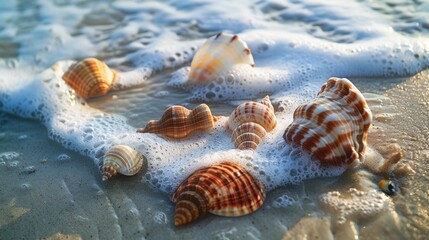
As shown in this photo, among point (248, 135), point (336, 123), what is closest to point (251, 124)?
point (248, 135)

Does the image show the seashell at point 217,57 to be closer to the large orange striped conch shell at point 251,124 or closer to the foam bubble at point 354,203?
the large orange striped conch shell at point 251,124

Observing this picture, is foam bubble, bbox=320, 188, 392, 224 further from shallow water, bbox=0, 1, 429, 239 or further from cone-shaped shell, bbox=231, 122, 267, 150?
cone-shaped shell, bbox=231, 122, 267, 150

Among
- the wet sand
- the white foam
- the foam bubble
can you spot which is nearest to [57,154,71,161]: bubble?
the wet sand

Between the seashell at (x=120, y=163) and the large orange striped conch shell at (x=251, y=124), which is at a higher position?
the large orange striped conch shell at (x=251, y=124)

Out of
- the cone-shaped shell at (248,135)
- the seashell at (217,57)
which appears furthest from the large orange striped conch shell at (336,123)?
the seashell at (217,57)

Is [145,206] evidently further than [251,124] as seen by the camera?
No

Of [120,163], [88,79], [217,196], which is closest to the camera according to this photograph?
[217,196]

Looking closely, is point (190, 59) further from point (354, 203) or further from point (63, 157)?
point (354, 203)
